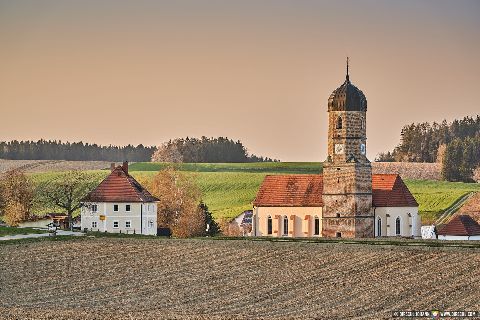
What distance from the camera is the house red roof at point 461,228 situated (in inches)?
4250

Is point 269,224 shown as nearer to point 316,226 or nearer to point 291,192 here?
point 291,192

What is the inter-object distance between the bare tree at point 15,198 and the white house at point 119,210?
7.76 meters

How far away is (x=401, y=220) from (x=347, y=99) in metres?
10.3

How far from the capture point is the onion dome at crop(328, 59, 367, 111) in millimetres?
111963

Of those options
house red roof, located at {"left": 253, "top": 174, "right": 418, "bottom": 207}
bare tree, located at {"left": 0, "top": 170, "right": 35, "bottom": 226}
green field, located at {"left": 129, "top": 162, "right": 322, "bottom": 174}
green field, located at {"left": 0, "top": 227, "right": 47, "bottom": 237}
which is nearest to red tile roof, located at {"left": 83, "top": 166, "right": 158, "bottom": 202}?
bare tree, located at {"left": 0, "top": 170, "right": 35, "bottom": 226}

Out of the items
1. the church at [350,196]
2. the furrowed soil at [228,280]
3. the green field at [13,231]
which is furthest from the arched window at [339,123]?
the green field at [13,231]

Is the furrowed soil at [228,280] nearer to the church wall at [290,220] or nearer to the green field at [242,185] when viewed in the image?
the church wall at [290,220]

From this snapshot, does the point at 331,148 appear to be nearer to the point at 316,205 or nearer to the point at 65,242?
the point at 316,205

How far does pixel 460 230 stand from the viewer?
356 ft

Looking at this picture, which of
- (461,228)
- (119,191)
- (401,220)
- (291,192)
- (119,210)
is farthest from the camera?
(291,192)

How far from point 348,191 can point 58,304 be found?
50906 millimetres

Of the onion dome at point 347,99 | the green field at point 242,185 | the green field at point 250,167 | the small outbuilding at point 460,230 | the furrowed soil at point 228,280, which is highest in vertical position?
the onion dome at point 347,99

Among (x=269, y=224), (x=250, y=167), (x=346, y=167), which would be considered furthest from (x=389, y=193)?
(x=250, y=167)

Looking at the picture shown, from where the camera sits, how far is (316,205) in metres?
113
